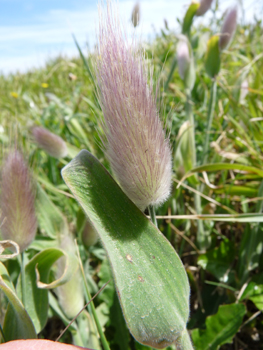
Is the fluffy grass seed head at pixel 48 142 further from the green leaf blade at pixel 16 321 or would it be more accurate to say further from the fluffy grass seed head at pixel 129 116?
the fluffy grass seed head at pixel 129 116

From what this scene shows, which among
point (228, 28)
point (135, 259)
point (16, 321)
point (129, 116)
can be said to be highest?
point (228, 28)

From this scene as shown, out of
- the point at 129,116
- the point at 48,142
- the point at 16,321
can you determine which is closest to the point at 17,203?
the point at 16,321

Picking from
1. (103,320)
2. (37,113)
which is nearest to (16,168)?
(103,320)

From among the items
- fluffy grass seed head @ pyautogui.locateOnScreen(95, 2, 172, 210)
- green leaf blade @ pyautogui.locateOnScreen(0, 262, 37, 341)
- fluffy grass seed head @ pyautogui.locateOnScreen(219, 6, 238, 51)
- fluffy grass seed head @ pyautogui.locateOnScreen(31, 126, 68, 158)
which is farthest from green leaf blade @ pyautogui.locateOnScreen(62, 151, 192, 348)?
fluffy grass seed head @ pyautogui.locateOnScreen(219, 6, 238, 51)

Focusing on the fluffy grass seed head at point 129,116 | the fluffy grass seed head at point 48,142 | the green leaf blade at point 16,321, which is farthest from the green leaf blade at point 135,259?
the fluffy grass seed head at point 48,142

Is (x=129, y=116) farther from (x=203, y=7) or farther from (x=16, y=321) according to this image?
(x=203, y=7)

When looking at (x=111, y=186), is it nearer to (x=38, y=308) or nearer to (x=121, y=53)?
(x=121, y=53)
